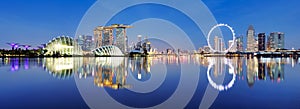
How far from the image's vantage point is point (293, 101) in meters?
7.45

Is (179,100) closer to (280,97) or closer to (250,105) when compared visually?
(250,105)

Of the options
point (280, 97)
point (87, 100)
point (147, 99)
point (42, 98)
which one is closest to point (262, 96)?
point (280, 97)

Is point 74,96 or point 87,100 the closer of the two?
point 87,100

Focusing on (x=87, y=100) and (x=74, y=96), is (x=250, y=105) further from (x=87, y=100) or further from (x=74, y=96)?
(x=74, y=96)

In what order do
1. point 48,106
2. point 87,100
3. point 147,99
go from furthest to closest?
point 147,99 → point 87,100 → point 48,106

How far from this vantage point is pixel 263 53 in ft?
486

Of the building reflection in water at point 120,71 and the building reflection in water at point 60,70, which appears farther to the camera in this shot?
the building reflection in water at point 60,70

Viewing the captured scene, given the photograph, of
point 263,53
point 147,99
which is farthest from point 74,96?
point 263,53

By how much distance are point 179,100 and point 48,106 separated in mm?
3830

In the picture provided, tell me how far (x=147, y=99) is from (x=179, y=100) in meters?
1.06

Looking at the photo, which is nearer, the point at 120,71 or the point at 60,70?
the point at 120,71

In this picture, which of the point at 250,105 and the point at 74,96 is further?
the point at 74,96

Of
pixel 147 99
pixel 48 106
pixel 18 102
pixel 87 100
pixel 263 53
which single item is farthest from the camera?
pixel 263 53

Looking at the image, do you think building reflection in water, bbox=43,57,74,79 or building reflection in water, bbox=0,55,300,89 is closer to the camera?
building reflection in water, bbox=0,55,300,89
